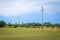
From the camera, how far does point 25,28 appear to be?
17016 mm

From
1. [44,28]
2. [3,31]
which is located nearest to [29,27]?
[44,28]

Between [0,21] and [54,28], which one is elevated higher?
[0,21]

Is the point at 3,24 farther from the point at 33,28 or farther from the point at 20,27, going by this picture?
the point at 33,28

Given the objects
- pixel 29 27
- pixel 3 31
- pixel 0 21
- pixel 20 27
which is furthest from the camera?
pixel 29 27

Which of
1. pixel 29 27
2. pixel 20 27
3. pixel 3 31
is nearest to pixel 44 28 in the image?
pixel 29 27

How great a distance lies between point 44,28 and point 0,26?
786 centimetres

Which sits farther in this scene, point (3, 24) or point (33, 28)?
point (33, 28)

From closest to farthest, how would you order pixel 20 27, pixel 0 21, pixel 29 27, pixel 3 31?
pixel 0 21 → pixel 3 31 → pixel 20 27 → pixel 29 27

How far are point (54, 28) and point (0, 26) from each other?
25.0 feet

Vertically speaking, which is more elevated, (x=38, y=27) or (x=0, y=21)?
(x=0, y=21)

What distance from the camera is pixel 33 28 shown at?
17.8m

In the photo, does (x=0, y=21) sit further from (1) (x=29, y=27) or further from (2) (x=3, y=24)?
(1) (x=29, y=27)

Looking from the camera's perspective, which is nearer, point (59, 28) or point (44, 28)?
point (59, 28)

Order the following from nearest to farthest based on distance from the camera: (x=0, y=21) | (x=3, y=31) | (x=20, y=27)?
(x=0, y=21) < (x=3, y=31) < (x=20, y=27)
